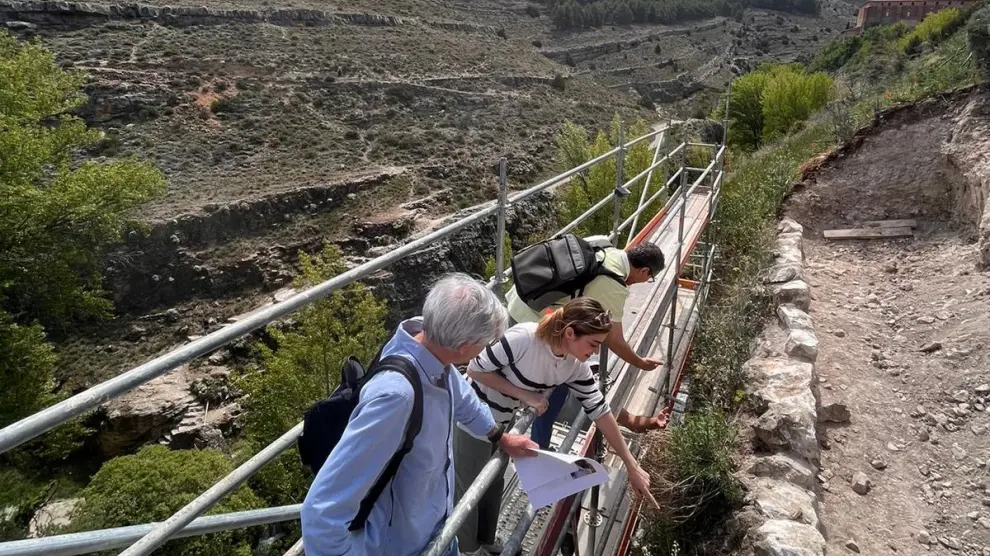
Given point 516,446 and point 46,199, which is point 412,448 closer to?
point 516,446

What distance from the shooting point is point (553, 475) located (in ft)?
6.38

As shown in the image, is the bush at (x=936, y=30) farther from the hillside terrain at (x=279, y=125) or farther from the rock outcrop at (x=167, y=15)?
the rock outcrop at (x=167, y=15)

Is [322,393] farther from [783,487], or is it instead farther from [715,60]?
[715,60]

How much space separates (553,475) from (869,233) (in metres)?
8.59

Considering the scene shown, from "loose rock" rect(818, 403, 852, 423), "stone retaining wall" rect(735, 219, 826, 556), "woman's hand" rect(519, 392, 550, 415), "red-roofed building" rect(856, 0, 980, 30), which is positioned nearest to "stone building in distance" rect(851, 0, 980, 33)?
"red-roofed building" rect(856, 0, 980, 30)

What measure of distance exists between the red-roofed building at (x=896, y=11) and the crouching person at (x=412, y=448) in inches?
2318

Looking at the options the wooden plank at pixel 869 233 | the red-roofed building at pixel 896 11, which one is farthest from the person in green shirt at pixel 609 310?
the red-roofed building at pixel 896 11

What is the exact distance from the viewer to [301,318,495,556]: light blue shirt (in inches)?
54.7

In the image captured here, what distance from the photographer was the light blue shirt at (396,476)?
139cm

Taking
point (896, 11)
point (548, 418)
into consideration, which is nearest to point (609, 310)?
point (548, 418)

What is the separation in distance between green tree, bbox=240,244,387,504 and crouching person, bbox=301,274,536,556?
13.7 m

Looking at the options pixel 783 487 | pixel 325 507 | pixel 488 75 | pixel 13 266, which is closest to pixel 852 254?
pixel 783 487

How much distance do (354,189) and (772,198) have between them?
22.5m

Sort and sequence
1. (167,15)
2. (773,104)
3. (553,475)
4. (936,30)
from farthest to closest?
(167,15), (936,30), (773,104), (553,475)
